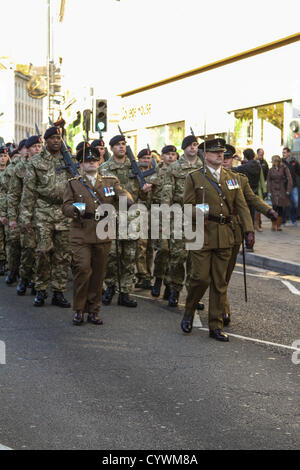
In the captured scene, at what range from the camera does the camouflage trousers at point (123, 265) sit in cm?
997

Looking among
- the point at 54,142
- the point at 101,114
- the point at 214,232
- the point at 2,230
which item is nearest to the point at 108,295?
the point at 54,142

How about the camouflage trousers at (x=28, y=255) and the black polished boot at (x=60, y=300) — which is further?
the camouflage trousers at (x=28, y=255)

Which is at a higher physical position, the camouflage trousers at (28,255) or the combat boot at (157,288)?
the camouflage trousers at (28,255)

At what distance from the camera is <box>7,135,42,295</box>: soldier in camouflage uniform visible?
1076 centimetres

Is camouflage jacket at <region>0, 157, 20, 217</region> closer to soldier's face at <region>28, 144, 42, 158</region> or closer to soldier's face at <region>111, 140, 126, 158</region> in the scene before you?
soldier's face at <region>28, 144, 42, 158</region>

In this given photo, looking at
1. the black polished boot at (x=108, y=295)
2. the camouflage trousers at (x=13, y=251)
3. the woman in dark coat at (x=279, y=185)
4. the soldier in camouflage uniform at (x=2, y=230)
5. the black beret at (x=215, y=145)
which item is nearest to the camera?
the black beret at (x=215, y=145)

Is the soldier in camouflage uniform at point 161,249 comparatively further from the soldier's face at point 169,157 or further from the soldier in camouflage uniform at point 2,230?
the soldier in camouflage uniform at point 2,230

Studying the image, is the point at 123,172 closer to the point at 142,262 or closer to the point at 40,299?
the point at 142,262

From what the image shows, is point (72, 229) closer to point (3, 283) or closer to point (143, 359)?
point (143, 359)

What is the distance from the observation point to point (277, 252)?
1512cm

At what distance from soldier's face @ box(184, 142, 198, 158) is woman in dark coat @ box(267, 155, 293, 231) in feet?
33.1

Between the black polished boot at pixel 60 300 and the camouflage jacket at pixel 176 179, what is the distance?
1.64 metres

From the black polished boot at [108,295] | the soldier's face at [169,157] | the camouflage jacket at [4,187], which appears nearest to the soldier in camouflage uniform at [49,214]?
the black polished boot at [108,295]

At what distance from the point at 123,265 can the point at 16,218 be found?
217 cm
